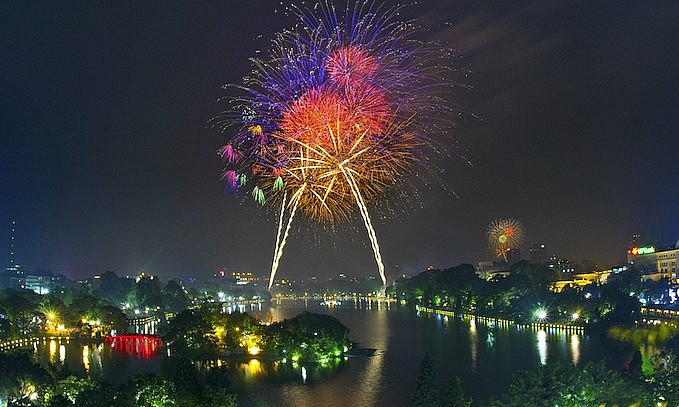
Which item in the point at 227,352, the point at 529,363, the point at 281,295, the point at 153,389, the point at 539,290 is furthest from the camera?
the point at 281,295

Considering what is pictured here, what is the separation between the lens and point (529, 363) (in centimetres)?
2661

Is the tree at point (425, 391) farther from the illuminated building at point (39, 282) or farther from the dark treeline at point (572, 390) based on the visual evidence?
the illuminated building at point (39, 282)

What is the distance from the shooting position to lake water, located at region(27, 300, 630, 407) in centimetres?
2148

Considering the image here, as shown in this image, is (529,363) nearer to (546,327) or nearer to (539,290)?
(546,327)

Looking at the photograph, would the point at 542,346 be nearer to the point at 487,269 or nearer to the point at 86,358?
the point at 86,358

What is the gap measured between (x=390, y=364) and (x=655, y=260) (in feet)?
A: 159

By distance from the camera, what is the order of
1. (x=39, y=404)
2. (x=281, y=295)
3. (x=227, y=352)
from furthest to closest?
(x=281, y=295), (x=227, y=352), (x=39, y=404)

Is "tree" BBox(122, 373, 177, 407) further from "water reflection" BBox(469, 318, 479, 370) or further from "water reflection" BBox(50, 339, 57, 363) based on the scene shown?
"water reflection" BBox(50, 339, 57, 363)

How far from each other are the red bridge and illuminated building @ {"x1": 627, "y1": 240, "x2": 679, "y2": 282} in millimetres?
41564

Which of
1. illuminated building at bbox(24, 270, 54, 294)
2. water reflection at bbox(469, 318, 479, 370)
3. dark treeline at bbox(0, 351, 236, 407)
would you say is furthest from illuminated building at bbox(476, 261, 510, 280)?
dark treeline at bbox(0, 351, 236, 407)

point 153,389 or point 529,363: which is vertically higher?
point 153,389

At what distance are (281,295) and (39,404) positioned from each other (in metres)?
94.1

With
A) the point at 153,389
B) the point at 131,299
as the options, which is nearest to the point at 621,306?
the point at 153,389

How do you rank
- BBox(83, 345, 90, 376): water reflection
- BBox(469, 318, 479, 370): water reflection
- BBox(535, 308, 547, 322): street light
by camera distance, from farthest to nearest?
1. BBox(535, 308, 547, 322): street light
2. BBox(469, 318, 479, 370): water reflection
3. BBox(83, 345, 90, 376): water reflection
